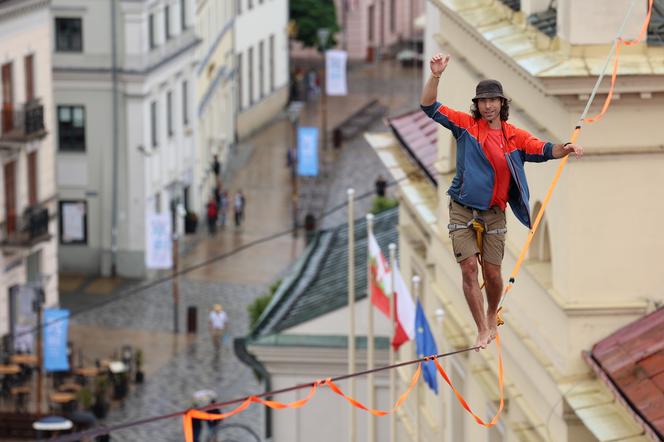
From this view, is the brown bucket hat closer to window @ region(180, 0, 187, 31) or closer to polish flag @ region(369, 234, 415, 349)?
polish flag @ region(369, 234, 415, 349)

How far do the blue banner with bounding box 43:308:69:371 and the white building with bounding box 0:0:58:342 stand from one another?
5140 millimetres

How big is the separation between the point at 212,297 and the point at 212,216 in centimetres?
1084

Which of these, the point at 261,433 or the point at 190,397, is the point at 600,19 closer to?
the point at 261,433

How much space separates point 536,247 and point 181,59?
2292 inches

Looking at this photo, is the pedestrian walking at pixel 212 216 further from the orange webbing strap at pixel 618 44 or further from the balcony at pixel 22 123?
the orange webbing strap at pixel 618 44

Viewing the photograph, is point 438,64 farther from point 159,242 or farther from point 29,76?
point 159,242

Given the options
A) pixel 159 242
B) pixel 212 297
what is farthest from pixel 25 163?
pixel 212 297

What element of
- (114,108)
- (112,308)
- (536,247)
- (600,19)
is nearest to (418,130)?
(536,247)

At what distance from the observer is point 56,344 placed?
58375 millimetres

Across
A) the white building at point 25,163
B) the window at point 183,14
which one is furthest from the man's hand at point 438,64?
the window at point 183,14

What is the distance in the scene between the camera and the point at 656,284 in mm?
25844

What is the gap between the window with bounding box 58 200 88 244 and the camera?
77.7 meters

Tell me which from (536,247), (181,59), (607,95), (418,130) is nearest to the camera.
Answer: (607,95)

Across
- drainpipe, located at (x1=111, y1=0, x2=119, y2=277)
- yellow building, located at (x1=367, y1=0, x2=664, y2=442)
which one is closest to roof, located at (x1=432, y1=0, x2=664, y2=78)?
yellow building, located at (x1=367, y1=0, x2=664, y2=442)
